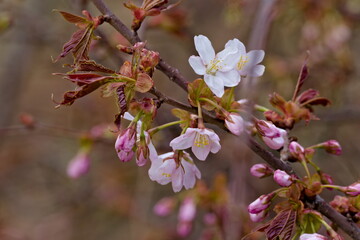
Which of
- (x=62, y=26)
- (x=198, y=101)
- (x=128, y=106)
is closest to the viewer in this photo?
(x=128, y=106)

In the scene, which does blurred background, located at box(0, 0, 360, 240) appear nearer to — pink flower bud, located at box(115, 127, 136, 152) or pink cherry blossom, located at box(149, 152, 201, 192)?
pink cherry blossom, located at box(149, 152, 201, 192)

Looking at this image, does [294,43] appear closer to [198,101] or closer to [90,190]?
[90,190]

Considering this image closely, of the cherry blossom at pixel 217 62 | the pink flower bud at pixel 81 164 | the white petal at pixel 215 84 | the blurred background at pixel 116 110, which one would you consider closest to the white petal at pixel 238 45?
the cherry blossom at pixel 217 62

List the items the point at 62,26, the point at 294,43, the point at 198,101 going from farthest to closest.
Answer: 1. the point at 294,43
2. the point at 62,26
3. the point at 198,101

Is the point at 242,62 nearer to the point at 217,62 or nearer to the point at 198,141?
the point at 217,62

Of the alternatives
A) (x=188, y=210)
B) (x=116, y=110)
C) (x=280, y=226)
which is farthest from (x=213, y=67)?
(x=116, y=110)

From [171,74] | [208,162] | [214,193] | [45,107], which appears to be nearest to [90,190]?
[208,162]

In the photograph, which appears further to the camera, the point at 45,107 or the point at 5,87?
the point at 45,107

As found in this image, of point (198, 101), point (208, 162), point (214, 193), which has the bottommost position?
point (208, 162)
